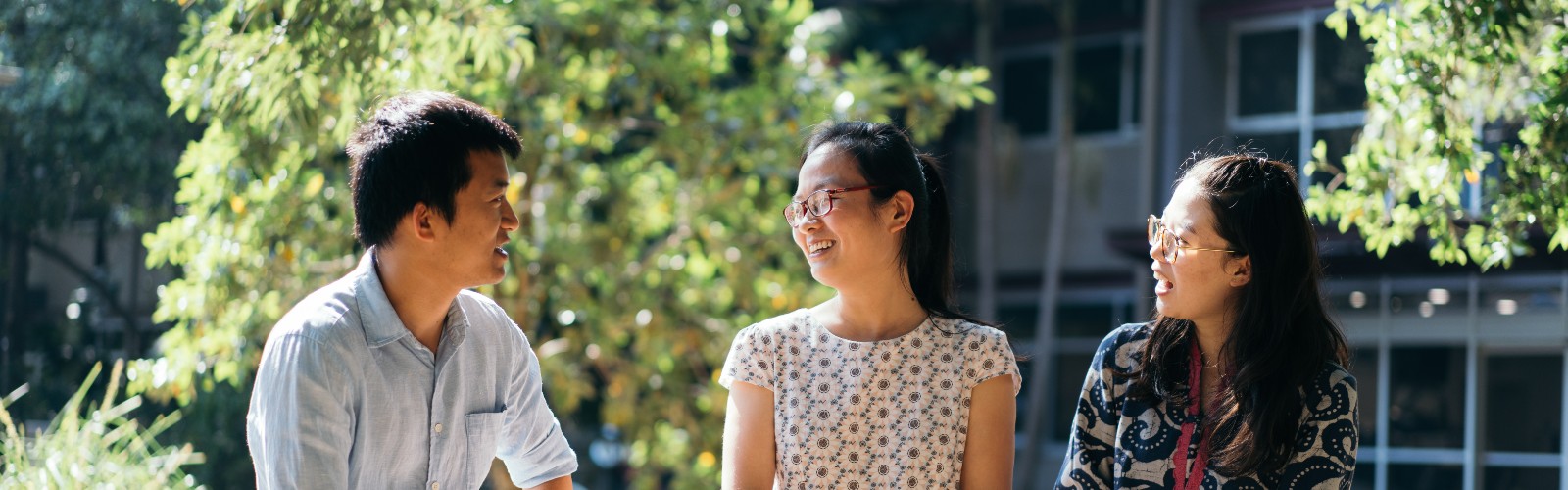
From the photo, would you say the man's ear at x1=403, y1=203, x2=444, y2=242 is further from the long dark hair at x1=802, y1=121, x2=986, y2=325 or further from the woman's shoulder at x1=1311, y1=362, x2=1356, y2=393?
the woman's shoulder at x1=1311, y1=362, x2=1356, y2=393

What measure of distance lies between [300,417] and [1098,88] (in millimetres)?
10841

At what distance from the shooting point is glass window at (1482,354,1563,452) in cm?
907

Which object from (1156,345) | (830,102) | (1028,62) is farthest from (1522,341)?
(1156,345)

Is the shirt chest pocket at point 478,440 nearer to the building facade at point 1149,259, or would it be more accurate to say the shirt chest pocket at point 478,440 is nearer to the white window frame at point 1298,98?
the building facade at point 1149,259

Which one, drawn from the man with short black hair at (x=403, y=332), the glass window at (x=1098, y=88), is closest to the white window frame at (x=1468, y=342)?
the glass window at (x=1098, y=88)

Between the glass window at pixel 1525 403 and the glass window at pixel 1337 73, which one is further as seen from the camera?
the glass window at pixel 1337 73

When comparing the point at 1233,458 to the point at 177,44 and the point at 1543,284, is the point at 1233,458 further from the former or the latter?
the point at 1543,284

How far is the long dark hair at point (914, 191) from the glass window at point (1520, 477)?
7.50 meters

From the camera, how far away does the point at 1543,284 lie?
9.00 metres

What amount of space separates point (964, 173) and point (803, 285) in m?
6.83

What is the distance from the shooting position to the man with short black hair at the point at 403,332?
2.17 meters

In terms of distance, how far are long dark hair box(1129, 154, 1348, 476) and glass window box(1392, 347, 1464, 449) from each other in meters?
8.25

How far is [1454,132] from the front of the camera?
3381mm

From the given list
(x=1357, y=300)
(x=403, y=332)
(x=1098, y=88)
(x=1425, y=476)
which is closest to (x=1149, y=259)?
(x=1357, y=300)
